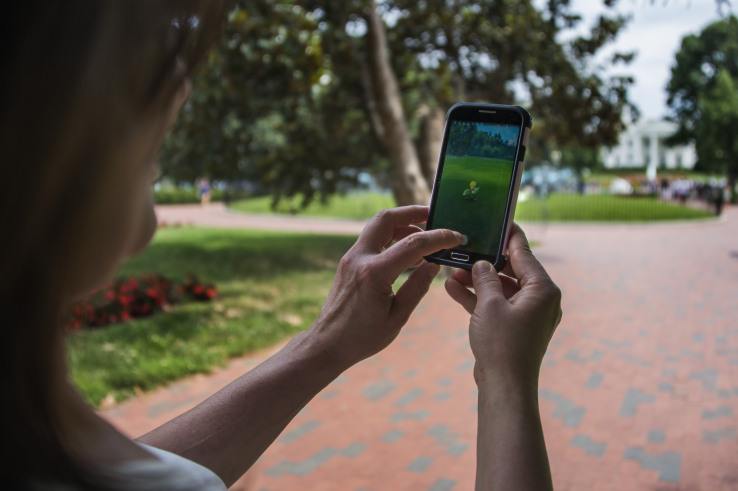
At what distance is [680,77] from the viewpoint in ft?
135

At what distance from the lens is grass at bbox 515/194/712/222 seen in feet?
75.0

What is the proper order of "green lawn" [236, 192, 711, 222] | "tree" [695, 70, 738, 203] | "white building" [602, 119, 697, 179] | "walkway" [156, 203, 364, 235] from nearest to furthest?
"walkway" [156, 203, 364, 235], "green lawn" [236, 192, 711, 222], "tree" [695, 70, 738, 203], "white building" [602, 119, 697, 179]

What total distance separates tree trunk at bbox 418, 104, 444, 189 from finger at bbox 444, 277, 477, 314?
876 cm

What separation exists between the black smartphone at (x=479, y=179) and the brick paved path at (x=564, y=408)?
2.49 m

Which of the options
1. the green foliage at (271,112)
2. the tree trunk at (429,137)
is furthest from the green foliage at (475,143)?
the tree trunk at (429,137)

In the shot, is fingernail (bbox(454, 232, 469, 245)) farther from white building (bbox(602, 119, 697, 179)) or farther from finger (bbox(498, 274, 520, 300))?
white building (bbox(602, 119, 697, 179))

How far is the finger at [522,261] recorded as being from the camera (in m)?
1.25

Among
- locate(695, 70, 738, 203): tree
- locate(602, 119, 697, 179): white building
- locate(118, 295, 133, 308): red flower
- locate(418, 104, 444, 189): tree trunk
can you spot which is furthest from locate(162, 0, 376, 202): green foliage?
locate(602, 119, 697, 179): white building

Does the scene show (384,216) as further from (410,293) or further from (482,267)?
(482,267)

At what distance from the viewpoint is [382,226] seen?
145 centimetres

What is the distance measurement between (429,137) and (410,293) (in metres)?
9.64

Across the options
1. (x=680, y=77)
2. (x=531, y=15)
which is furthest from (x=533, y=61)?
(x=680, y=77)

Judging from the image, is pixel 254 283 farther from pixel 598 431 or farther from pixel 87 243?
pixel 87 243

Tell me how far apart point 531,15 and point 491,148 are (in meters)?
9.61
